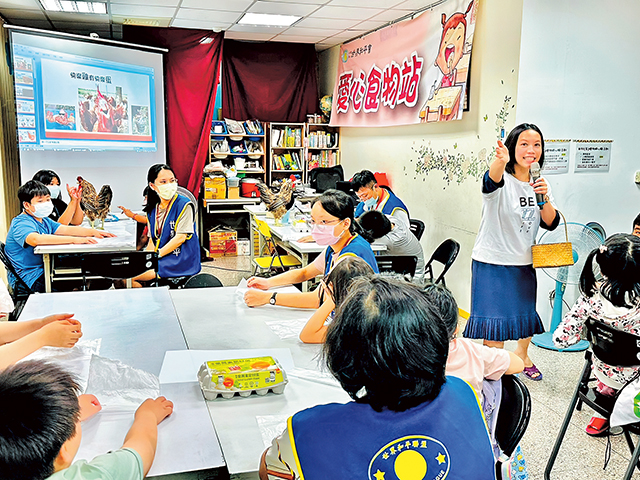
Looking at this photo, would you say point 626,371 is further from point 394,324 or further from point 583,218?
point 583,218

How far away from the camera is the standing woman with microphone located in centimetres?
305

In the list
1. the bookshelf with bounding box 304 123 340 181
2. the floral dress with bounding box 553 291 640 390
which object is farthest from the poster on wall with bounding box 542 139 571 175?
the bookshelf with bounding box 304 123 340 181

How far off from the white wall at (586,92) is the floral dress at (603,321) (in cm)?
182

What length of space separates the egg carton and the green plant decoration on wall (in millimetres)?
3097

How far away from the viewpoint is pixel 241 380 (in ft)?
5.08

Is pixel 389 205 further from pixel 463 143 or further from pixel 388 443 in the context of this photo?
pixel 388 443

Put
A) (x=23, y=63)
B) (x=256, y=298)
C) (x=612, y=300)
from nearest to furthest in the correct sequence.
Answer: (x=612, y=300)
(x=256, y=298)
(x=23, y=63)

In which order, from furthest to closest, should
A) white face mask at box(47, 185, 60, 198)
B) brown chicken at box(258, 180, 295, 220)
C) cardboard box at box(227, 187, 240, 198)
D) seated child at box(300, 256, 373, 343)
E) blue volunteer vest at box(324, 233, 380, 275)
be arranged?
cardboard box at box(227, 187, 240, 198) → brown chicken at box(258, 180, 295, 220) → white face mask at box(47, 185, 60, 198) → blue volunteer vest at box(324, 233, 380, 275) → seated child at box(300, 256, 373, 343)

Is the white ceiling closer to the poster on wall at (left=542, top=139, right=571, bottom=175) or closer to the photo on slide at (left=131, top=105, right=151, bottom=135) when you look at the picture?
the photo on slide at (left=131, top=105, right=151, bottom=135)

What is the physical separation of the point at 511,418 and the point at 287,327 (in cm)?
98

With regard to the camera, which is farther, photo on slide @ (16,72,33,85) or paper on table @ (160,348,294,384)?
photo on slide @ (16,72,33,85)

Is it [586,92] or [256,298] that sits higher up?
[586,92]

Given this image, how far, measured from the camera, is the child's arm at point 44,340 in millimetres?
1636

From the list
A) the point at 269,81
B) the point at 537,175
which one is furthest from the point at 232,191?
the point at 537,175
